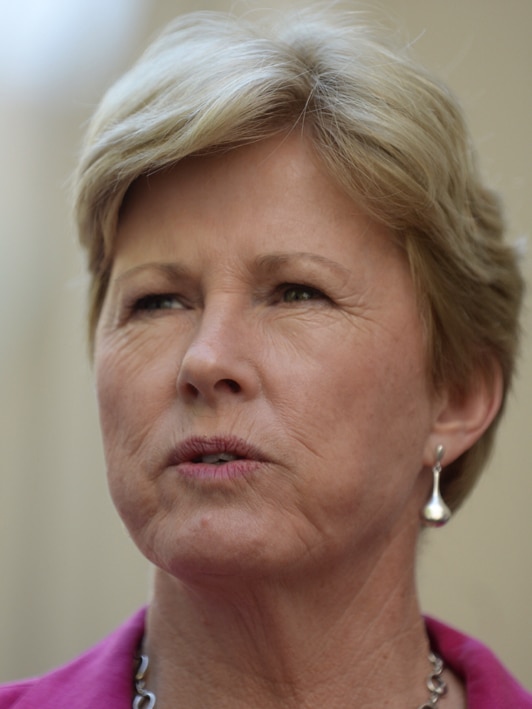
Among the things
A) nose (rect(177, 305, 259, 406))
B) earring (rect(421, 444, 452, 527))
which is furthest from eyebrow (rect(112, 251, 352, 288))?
earring (rect(421, 444, 452, 527))

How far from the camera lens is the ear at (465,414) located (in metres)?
2.56

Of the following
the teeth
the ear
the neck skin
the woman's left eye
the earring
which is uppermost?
the woman's left eye

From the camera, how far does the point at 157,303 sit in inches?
97.4

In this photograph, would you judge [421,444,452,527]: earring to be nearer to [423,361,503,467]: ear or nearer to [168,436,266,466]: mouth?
[423,361,503,467]: ear

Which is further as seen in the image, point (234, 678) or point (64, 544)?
point (64, 544)

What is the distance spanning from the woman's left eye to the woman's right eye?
23 cm

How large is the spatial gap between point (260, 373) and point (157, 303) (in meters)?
0.38

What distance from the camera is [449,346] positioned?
8.30 feet

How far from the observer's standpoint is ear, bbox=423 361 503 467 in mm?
2562

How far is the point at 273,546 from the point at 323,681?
0.36 meters

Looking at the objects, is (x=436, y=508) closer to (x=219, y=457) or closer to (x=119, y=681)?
(x=219, y=457)

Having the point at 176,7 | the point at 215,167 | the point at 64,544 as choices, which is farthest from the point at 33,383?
the point at 215,167

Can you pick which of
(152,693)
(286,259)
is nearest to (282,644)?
(152,693)

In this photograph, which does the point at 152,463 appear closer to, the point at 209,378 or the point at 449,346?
the point at 209,378
